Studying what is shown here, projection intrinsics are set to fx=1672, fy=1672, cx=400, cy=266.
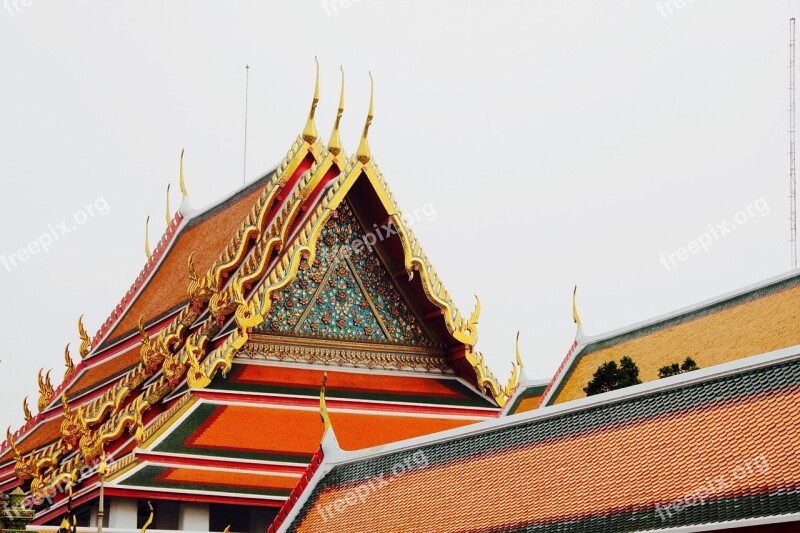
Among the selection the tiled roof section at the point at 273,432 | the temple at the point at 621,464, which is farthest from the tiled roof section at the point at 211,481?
the temple at the point at 621,464

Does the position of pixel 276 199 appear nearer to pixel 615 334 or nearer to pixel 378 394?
pixel 378 394

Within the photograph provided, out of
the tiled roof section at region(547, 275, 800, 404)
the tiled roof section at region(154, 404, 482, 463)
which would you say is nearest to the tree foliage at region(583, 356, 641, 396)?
the tiled roof section at region(547, 275, 800, 404)

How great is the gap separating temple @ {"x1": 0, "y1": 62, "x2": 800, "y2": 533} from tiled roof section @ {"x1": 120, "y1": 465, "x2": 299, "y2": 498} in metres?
0.03

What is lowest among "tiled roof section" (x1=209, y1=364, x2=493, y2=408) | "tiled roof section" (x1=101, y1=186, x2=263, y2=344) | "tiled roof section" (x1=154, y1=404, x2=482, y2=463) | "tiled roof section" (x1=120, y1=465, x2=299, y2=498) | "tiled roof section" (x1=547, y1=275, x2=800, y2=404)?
"tiled roof section" (x1=120, y1=465, x2=299, y2=498)

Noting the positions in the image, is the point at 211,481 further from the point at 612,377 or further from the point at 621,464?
the point at 621,464

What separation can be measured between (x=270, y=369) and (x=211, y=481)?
97.9 inches

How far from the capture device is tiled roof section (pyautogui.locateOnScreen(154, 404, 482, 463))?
1831 centimetres

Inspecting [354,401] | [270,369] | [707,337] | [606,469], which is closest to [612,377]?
[707,337]

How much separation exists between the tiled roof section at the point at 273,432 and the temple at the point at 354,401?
0.03 meters

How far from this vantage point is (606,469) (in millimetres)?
12391

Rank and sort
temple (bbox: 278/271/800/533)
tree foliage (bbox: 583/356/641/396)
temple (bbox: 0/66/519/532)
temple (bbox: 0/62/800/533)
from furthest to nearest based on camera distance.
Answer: temple (bbox: 0/66/519/532) < tree foliage (bbox: 583/356/641/396) < temple (bbox: 0/62/800/533) < temple (bbox: 278/271/800/533)

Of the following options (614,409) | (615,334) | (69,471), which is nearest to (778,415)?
(614,409)

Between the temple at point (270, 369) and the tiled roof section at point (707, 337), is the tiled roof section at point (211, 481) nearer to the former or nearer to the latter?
the temple at point (270, 369)

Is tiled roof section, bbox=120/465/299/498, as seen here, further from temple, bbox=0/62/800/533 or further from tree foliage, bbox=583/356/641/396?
tree foliage, bbox=583/356/641/396
